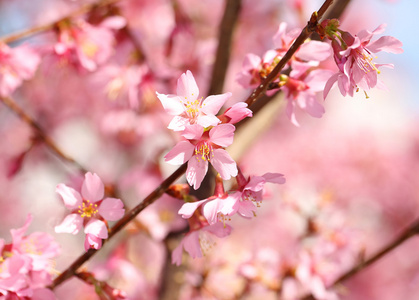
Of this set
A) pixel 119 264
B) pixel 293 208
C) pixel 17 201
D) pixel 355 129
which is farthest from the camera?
pixel 355 129

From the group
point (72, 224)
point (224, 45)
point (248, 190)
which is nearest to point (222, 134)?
point (248, 190)

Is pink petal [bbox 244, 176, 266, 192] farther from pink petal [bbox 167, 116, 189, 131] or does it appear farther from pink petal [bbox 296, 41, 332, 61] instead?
pink petal [bbox 296, 41, 332, 61]

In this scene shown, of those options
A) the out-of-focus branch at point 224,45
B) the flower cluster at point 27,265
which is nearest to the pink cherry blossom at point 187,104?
the flower cluster at point 27,265

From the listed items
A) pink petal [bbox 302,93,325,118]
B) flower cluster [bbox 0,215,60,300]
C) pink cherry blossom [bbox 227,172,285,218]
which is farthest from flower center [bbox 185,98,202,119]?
flower cluster [bbox 0,215,60,300]

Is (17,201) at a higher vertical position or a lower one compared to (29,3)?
lower

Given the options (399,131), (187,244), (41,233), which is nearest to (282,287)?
(187,244)

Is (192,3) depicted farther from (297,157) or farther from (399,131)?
(399,131)
